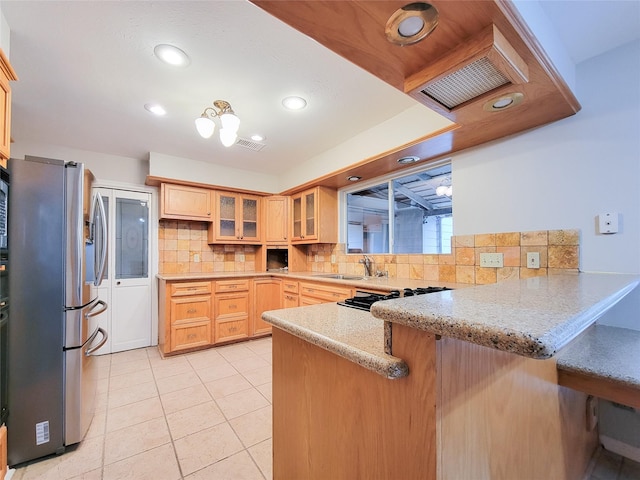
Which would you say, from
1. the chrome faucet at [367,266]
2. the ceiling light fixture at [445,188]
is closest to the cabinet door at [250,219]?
the chrome faucet at [367,266]

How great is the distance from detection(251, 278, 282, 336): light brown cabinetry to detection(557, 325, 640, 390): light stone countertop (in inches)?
118

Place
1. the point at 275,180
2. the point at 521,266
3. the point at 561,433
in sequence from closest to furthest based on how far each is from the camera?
the point at 561,433 → the point at 521,266 → the point at 275,180

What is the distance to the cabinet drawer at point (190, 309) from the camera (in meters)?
3.11

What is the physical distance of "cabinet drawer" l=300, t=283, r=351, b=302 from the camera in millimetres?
2740

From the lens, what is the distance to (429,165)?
273 centimetres

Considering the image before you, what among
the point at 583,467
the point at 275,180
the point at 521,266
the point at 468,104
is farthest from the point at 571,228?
the point at 275,180

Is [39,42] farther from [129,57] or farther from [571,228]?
[571,228]

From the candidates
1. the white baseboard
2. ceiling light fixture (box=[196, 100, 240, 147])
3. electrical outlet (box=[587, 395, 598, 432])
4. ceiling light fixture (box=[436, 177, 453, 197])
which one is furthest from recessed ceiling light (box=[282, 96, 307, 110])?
the white baseboard

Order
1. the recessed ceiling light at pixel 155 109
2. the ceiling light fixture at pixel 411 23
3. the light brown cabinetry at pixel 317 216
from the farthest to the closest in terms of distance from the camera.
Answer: the light brown cabinetry at pixel 317 216 < the recessed ceiling light at pixel 155 109 < the ceiling light fixture at pixel 411 23

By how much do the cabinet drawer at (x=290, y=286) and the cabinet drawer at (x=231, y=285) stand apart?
48 cm

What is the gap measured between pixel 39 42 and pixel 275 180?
285cm

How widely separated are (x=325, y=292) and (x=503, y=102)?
2.17 meters

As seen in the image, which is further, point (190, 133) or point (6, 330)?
point (190, 133)

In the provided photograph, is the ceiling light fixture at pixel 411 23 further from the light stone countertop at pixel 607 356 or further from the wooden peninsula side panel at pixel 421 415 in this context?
the light stone countertop at pixel 607 356
